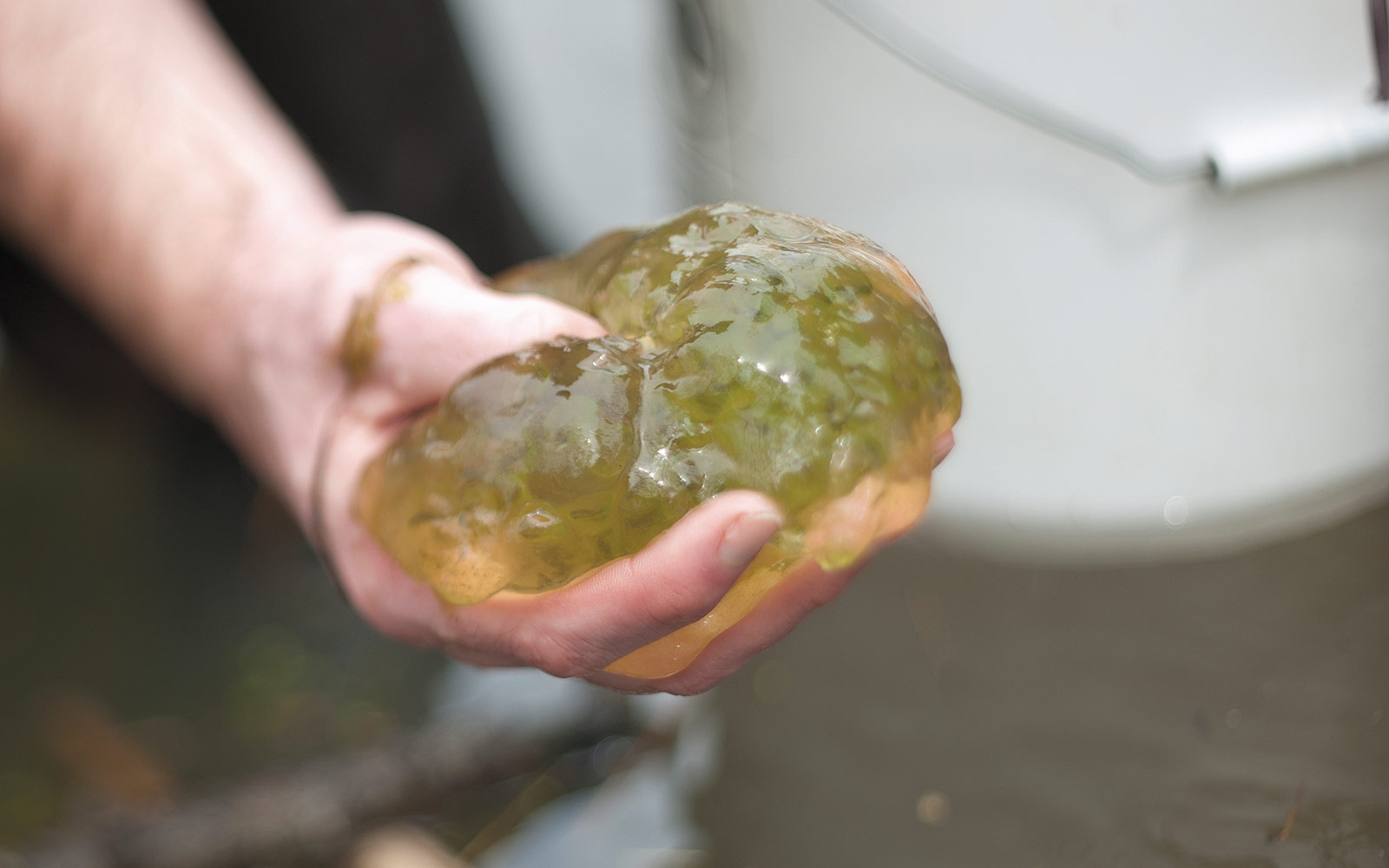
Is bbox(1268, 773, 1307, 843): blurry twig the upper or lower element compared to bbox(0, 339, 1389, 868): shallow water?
upper

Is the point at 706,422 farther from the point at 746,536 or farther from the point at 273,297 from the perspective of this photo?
the point at 273,297

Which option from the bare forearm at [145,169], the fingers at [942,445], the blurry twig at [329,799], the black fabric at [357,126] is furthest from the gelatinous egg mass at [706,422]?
the black fabric at [357,126]

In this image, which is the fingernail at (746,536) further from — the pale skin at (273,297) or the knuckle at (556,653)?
the knuckle at (556,653)

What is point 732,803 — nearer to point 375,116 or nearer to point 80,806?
point 80,806

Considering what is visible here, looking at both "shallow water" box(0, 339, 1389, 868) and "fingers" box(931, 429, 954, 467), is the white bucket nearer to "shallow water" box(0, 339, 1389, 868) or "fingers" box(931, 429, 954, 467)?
"shallow water" box(0, 339, 1389, 868)

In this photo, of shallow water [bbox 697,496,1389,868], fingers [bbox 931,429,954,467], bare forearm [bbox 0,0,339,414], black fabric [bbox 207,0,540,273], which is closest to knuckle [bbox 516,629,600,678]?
fingers [bbox 931,429,954,467]

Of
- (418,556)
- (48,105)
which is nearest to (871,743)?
(418,556)
